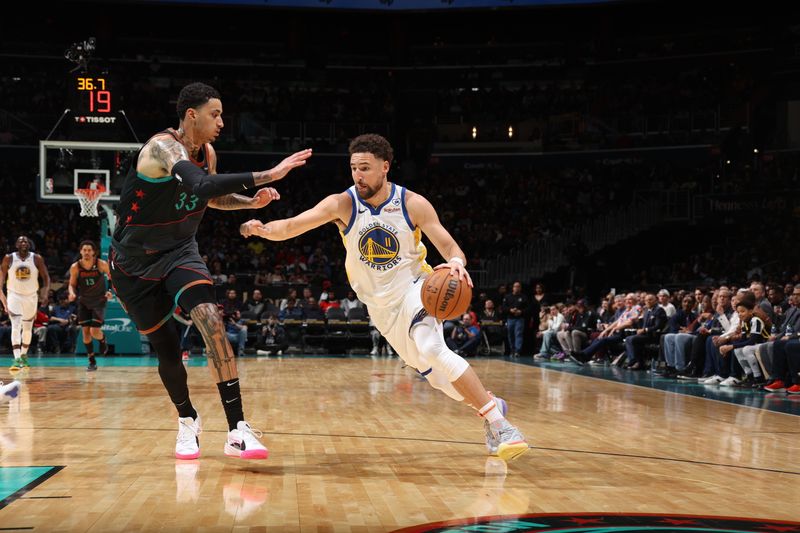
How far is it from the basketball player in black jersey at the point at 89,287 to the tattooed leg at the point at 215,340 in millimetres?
8623

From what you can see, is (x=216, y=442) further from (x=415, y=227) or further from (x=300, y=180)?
(x=300, y=180)

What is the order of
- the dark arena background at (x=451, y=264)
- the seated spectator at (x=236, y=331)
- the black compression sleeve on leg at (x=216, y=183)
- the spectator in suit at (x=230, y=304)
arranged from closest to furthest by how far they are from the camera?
the dark arena background at (x=451, y=264) → the black compression sleeve on leg at (x=216, y=183) → the spectator in suit at (x=230, y=304) → the seated spectator at (x=236, y=331)

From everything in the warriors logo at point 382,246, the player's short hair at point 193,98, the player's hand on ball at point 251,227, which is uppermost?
the player's short hair at point 193,98

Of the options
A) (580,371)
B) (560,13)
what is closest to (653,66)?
(560,13)

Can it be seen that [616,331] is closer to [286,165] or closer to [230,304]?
[230,304]

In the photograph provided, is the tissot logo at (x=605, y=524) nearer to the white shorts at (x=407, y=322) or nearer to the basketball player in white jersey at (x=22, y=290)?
the white shorts at (x=407, y=322)

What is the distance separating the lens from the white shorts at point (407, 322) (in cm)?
554

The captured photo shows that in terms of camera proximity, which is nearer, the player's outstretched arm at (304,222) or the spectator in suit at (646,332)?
the player's outstretched arm at (304,222)

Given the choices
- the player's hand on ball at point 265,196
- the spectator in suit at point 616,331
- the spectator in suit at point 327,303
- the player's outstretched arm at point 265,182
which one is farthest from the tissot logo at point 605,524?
the spectator in suit at point 327,303

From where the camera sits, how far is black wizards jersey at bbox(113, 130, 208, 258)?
5379 millimetres

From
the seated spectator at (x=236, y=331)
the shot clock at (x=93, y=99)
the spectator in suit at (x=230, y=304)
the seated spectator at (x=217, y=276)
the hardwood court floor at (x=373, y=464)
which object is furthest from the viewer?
the seated spectator at (x=217, y=276)

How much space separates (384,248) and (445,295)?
655mm

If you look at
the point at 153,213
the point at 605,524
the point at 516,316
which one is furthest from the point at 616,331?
the point at 605,524

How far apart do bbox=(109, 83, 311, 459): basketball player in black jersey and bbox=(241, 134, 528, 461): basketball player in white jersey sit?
0.51m
